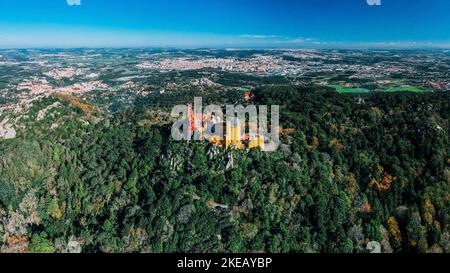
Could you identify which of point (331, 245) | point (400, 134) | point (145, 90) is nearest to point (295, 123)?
point (400, 134)

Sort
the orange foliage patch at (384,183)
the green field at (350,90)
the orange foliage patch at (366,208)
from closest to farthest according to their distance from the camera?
1. the orange foliage patch at (366,208)
2. the orange foliage patch at (384,183)
3. the green field at (350,90)

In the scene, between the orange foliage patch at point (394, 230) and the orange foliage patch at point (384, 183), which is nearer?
the orange foliage patch at point (394, 230)

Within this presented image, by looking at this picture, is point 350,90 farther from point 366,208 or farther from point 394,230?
point 394,230

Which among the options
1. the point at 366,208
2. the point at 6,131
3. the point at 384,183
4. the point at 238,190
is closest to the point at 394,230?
the point at 366,208

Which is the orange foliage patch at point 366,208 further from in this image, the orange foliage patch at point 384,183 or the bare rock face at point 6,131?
the bare rock face at point 6,131

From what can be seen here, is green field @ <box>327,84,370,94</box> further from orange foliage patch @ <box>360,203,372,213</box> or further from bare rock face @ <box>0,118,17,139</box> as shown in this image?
bare rock face @ <box>0,118,17,139</box>

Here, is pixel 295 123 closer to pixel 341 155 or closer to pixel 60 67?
pixel 341 155

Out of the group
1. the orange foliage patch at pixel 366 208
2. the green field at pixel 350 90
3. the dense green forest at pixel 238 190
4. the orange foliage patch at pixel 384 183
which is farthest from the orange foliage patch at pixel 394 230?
the green field at pixel 350 90

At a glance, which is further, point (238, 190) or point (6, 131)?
point (6, 131)
